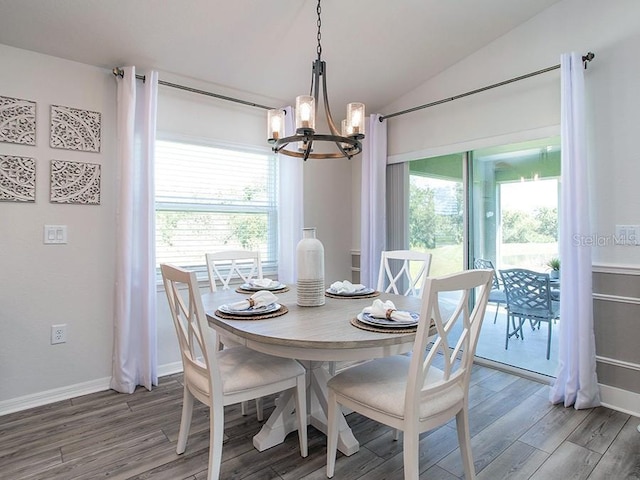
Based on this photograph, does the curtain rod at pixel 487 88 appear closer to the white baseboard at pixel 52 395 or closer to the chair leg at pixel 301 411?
the chair leg at pixel 301 411

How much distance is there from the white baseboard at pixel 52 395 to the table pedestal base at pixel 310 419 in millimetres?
1423

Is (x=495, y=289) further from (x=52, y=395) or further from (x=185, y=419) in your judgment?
(x=52, y=395)

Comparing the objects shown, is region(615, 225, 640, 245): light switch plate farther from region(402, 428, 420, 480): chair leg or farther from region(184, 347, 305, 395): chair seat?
region(184, 347, 305, 395): chair seat

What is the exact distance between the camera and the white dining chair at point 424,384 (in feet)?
4.62

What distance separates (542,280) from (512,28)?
2.00 m

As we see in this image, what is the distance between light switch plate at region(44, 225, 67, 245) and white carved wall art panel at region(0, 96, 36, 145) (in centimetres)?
→ 57

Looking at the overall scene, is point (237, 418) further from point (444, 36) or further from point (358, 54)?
point (444, 36)

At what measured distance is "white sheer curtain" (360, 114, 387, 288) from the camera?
3.80 meters

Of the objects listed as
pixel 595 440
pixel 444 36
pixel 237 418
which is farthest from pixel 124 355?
pixel 444 36

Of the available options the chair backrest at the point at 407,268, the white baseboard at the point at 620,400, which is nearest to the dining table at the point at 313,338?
the chair backrest at the point at 407,268

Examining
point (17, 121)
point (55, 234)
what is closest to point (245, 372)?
point (55, 234)

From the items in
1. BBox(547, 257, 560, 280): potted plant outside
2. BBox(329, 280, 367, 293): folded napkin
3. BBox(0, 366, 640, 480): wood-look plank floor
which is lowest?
BBox(0, 366, 640, 480): wood-look plank floor

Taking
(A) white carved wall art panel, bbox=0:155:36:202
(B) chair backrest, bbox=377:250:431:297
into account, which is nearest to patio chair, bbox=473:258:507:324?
(B) chair backrest, bbox=377:250:431:297

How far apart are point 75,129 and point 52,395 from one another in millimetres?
1835
